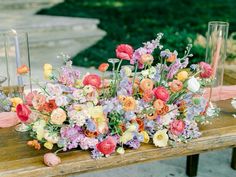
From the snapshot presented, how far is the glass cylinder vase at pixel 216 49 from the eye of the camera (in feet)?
6.40

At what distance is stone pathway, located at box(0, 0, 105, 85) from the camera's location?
15.7ft

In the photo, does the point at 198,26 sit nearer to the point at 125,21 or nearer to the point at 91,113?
the point at 125,21

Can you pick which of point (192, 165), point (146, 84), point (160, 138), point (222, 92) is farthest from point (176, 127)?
point (192, 165)

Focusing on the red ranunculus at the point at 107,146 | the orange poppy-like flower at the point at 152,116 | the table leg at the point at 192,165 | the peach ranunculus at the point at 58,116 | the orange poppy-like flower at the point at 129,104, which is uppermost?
the orange poppy-like flower at the point at 129,104

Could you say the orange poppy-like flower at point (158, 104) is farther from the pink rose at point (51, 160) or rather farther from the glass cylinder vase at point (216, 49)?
the glass cylinder vase at point (216, 49)

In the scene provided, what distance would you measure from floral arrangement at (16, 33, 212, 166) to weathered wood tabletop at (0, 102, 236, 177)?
2 cm

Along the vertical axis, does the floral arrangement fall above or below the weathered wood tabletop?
above

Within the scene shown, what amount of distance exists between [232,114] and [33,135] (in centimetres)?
84

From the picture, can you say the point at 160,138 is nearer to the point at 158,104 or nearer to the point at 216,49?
the point at 158,104

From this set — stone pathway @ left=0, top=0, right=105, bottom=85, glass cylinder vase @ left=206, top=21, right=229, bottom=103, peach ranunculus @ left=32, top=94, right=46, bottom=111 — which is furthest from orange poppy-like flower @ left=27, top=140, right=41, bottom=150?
stone pathway @ left=0, top=0, right=105, bottom=85

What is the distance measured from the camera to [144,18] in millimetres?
6445

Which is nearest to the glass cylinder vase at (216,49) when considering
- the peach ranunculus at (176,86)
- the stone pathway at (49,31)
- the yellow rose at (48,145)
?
the peach ranunculus at (176,86)

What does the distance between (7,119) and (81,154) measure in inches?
17.2

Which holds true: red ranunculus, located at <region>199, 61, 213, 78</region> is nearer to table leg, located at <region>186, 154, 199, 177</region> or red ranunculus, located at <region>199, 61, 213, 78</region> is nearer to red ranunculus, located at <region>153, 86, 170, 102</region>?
red ranunculus, located at <region>153, 86, 170, 102</region>
